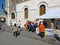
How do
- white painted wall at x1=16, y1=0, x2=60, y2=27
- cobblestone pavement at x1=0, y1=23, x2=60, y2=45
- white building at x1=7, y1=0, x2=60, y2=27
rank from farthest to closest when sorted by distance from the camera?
white building at x1=7, y1=0, x2=60, y2=27
white painted wall at x1=16, y1=0, x2=60, y2=27
cobblestone pavement at x1=0, y1=23, x2=60, y2=45

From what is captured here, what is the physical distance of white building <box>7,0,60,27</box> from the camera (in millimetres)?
31047

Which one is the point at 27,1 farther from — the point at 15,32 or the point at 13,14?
the point at 15,32

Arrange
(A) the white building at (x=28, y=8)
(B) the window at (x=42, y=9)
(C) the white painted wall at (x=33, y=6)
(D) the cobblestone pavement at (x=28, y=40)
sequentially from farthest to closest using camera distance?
(B) the window at (x=42, y=9)
(A) the white building at (x=28, y=8)
(C) the white painted wall at (x=33, y=6)
(D) the cobblestone pavement at (x=28, y=40)

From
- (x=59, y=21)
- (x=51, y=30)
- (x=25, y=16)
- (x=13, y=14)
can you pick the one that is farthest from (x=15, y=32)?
(x=13, y=14)

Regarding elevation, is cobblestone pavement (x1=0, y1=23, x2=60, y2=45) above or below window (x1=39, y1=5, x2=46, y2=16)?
below

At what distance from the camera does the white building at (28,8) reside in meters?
31.0

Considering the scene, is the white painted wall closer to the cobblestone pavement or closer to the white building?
the white building

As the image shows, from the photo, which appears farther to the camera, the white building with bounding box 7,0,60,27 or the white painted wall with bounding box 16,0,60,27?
the white building with bounding box 7,0,60,27

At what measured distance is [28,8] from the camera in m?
36.1

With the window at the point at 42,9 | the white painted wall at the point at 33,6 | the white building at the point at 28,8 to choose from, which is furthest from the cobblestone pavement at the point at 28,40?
the window at the point at 42,9

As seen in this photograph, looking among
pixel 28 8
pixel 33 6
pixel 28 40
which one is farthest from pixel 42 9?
pixel 28 40

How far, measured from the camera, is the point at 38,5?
3356 cm

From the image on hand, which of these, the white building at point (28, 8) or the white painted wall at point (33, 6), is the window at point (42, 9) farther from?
the white painted wall at point (33, 6)

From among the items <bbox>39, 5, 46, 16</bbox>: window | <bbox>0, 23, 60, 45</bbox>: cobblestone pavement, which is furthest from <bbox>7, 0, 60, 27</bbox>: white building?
<bbox>0, 23, 60, 45</bbox>: cobblestone pavement
